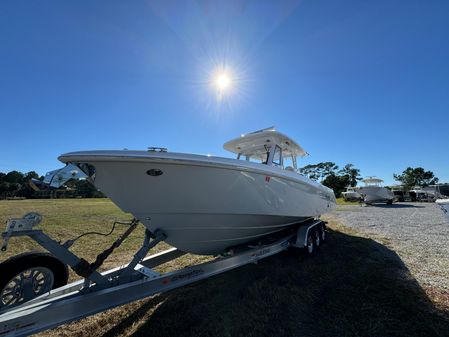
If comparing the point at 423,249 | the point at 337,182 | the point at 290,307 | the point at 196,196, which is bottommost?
the point at 290,307

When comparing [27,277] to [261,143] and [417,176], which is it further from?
[417,176]

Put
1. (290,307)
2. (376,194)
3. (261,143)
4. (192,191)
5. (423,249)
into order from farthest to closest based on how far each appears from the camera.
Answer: (376,194)
(423,249)
(261,143)
(290,307)
(192,191)

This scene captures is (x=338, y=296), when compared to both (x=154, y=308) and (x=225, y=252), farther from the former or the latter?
(x=154, y=308)

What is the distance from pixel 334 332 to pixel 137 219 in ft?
8.52

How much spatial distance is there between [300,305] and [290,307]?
0.15 m

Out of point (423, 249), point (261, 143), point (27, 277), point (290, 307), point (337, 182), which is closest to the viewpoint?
point (27, 277)

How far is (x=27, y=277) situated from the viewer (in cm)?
279

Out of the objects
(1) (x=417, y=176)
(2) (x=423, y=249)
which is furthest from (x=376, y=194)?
(1) (x=417, y=176)

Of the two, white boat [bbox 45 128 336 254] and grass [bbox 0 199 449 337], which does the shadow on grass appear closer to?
grass [bbox 0 199 449 337]

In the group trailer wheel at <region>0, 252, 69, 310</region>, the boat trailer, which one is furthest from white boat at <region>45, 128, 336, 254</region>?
trailer wheel at <region>0, 252, 69, 310</region>

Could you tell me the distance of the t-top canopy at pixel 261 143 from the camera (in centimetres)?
511

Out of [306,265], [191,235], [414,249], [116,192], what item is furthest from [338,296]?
[414,249]

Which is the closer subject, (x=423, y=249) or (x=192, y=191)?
(x=192, y=191)

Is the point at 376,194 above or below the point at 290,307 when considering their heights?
above
